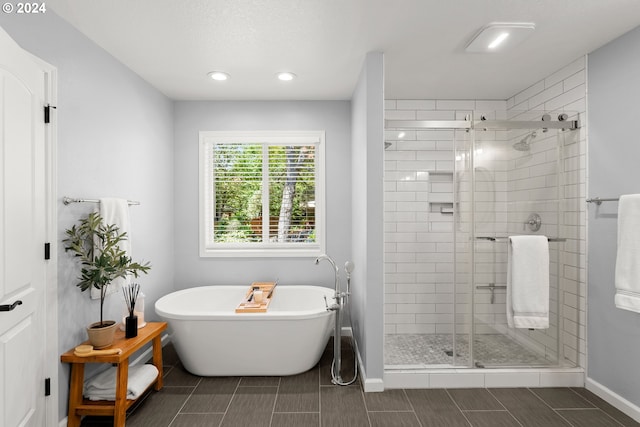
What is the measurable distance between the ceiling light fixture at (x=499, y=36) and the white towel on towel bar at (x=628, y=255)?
1249mm

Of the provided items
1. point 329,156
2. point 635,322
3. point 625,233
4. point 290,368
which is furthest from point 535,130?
point 290,368

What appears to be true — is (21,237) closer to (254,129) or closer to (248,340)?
(248,340)

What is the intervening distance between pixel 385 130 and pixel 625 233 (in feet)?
5.74

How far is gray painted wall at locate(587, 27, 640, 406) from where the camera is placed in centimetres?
227

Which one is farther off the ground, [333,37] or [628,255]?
[333,37]

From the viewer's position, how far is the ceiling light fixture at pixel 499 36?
219 cm

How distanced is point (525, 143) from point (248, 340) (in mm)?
2689

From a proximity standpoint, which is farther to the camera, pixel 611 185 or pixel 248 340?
pixel 248 340

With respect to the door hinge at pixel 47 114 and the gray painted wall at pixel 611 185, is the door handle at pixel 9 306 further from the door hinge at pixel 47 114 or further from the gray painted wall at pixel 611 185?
the gray painted wall at pixel 611 185

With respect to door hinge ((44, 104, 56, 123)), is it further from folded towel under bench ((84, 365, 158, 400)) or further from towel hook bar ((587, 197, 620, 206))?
towel hook bar ((587, 197, 620, 206))

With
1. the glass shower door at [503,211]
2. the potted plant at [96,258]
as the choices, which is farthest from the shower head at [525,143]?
the potted plant at [96,258]

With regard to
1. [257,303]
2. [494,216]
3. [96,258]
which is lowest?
[257,303]

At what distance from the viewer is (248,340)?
272cm

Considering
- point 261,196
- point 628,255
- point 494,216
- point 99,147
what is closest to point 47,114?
point 99,147
